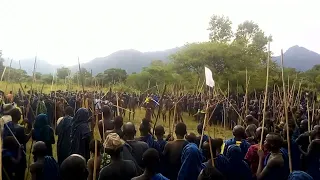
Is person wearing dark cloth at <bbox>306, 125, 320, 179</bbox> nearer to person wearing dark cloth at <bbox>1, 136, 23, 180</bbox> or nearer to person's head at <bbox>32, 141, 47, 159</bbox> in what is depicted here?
person's head at <bbox>32, 141, 47, 159</bbox>

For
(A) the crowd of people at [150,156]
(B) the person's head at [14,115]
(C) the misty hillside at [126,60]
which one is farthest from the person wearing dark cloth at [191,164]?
(C) the misty hillside at [126,60]

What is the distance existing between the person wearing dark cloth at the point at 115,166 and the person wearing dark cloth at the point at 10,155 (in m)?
1.67

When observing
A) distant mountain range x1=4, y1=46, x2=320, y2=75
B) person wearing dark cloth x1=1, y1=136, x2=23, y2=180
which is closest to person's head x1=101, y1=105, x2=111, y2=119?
person wearing dark cloth x1=1, y1=136, x2=23, y2=180

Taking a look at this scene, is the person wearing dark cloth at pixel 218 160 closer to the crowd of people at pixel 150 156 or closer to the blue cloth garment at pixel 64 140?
the crowd of people at pixel 150 156

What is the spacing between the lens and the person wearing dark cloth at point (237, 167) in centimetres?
395

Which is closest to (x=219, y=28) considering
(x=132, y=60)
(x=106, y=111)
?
(x=106, y=111)

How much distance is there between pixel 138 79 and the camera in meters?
41.7

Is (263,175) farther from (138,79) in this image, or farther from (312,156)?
(138,79)

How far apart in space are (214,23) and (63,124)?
154ft

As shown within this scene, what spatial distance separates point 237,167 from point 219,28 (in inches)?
1904

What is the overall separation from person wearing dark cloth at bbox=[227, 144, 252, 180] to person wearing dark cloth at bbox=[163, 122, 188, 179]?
63 centimetres

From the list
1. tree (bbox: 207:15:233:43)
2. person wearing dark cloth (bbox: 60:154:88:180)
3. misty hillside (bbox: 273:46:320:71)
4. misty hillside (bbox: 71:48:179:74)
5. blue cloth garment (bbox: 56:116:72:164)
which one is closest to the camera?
person wearing dark cloth (bbox: 60:154:88:180)

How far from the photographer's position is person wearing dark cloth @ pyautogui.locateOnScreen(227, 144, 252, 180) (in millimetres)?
3945

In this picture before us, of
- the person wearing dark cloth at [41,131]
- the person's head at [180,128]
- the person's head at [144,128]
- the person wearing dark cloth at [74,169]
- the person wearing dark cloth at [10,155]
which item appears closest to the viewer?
the person wearing dark cloth at [74,169]
